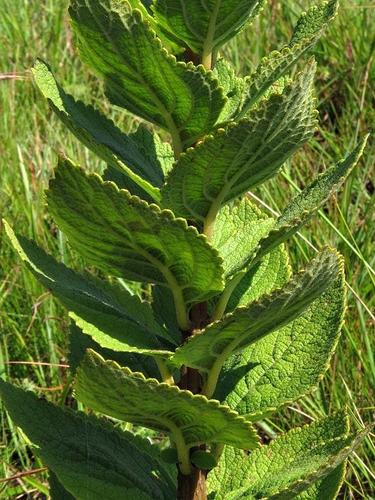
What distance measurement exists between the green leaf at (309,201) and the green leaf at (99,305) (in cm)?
25

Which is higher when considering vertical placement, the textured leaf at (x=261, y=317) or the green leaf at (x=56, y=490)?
the textured leaf at (x=261, y=317)

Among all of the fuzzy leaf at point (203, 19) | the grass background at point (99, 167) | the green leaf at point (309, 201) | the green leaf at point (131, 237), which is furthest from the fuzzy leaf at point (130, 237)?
the grass background at point (99, 167)

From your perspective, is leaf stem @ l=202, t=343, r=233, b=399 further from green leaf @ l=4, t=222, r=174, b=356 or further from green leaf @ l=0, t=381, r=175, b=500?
green leaf @ l=0, t=381, r=175, b=500

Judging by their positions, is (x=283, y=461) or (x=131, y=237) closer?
(x=131, y=237)

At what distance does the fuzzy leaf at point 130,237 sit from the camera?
1482mm

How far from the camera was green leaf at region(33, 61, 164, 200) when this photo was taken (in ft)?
5.38

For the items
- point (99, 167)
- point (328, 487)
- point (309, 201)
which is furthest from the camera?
point (99, 167)

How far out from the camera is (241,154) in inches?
61.3

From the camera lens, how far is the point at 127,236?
1563 mm

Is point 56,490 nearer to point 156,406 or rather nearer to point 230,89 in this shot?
point 156,406

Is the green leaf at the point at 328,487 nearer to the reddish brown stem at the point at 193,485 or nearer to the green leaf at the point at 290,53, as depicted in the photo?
the reddish brown stem at the point at 193,485

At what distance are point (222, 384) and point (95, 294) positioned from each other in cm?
33

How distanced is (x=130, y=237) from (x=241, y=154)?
0.22 meters

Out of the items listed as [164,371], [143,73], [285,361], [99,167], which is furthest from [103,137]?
[99,167]
